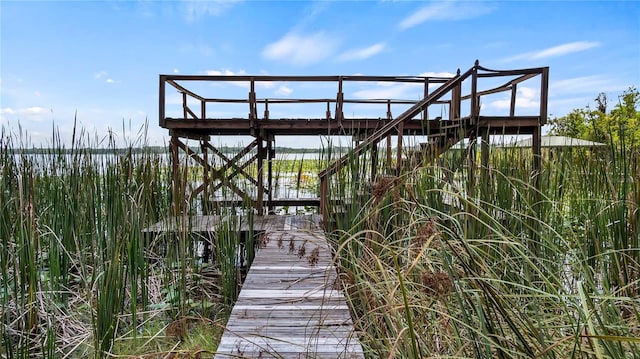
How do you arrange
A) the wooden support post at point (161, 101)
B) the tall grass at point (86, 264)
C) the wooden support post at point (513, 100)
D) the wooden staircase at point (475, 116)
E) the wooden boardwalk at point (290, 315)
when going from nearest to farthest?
the wooden boardwalk at point (290, 315), the tall grass at point (86, 264), the wooden staircase at point (475, 116), the wooden support post at point (513, 100), the wooden support post at point (161, 101)

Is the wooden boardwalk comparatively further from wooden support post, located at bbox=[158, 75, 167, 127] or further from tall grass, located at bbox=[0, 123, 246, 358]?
wooden support post, located at bbox=[158, 75, 167, 127]

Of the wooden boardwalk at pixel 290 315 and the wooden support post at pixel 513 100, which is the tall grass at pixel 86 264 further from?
the wooden support post at pixel 513 100

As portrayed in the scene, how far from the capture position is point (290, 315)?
205cm

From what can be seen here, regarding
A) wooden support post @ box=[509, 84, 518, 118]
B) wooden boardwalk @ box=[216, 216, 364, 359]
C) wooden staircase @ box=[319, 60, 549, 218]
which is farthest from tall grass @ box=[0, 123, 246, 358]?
wooden support post @ box=[509, 84, 518, 118]

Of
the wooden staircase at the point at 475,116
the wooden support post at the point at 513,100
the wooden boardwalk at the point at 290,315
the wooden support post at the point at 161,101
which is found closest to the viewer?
the wooden boardwalk at the point at 290,315

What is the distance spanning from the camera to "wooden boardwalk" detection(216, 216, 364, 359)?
161cm

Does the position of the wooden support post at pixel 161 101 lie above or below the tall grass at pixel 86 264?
above

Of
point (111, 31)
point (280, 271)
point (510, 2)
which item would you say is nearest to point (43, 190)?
point (280, 271)

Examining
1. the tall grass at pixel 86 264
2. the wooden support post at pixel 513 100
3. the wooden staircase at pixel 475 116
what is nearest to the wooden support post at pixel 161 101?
the tall grass at pixel 86 264

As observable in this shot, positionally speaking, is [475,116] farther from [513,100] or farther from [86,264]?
[86,264]

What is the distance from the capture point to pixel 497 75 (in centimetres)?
579

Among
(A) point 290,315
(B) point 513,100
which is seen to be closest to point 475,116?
(B) point 513,100

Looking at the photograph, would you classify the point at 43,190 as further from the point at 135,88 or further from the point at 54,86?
the point at 54,86

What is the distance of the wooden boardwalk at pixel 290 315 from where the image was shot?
1.61 meters
